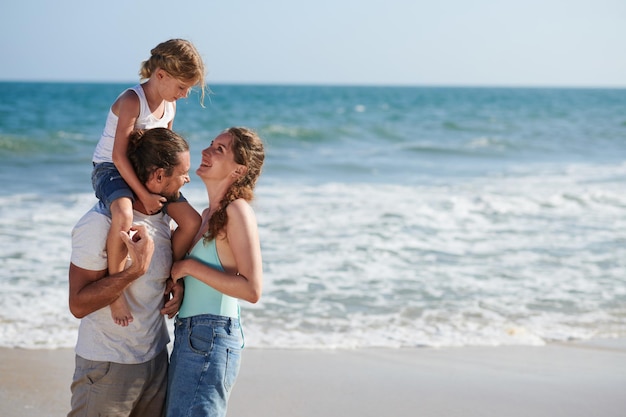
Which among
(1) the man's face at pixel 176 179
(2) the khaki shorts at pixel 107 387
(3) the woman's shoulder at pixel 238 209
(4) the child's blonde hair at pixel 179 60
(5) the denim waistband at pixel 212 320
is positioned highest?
(4) the child's blonde hair at pixel 179 60

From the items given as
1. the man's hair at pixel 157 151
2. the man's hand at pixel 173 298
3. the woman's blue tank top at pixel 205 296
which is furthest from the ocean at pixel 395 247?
the man's hand at pixel 173 298

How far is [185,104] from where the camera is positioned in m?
37.6

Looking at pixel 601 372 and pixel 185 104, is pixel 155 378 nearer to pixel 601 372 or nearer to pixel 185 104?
pixel 601 372

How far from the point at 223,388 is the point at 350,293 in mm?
4486

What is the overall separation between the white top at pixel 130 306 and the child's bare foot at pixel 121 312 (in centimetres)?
4

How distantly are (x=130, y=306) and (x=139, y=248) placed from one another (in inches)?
10.2

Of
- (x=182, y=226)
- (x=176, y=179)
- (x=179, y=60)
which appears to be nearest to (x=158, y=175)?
(x=176, y=179)

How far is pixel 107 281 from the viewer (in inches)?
109

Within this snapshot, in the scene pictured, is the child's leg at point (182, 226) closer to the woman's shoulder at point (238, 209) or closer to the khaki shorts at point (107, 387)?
the woman's shoulder at point (238, 209)

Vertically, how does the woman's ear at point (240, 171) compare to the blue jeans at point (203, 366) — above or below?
above

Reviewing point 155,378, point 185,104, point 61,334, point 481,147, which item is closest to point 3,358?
point 61,334

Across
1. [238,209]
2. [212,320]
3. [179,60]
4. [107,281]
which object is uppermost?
[179,60]

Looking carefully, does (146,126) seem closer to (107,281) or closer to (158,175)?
(158,175)

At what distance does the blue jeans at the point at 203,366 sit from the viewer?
284cm
